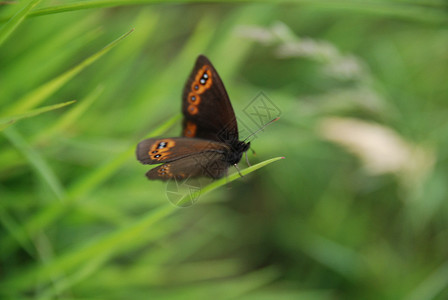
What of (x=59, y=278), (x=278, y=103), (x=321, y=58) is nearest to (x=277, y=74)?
(x=278, y=103)

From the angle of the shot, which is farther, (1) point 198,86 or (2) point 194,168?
(1) point 198,86

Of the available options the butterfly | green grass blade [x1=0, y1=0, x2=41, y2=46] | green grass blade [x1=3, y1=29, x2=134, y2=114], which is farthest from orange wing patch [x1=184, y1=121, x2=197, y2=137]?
green grass blade [x1=0, y1=0, x2=41, y2=46]

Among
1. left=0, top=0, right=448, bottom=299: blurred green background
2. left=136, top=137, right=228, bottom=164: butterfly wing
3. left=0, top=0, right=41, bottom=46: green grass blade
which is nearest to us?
left=0, top=0, right=41, bottom=46: green grass blade

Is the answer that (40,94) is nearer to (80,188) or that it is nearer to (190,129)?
(80,188)

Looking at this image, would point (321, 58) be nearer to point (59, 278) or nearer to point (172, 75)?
point (172, 75)

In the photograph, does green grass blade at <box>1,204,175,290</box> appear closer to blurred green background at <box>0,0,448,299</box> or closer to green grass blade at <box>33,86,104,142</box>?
blurred green background at <box>0,0,448,299</box>

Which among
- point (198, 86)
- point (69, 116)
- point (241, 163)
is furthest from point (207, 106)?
point (241, 163)

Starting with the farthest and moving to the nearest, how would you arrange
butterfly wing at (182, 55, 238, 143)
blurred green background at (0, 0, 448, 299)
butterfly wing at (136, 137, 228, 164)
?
blurred green background at (0, 0, 448, 299) < butterfly wing at (182, 55, 238, 143) < butterfly wing at (136, 137, 228, 164)
